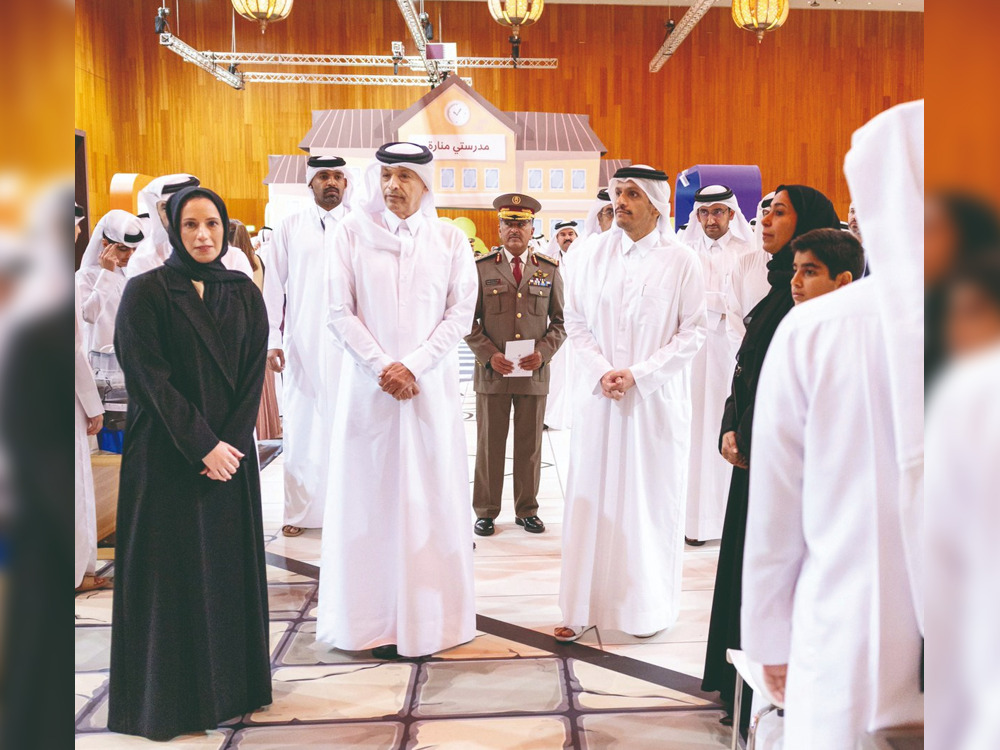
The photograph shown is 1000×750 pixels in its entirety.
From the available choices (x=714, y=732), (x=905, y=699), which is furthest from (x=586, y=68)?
(x=905, y=699)

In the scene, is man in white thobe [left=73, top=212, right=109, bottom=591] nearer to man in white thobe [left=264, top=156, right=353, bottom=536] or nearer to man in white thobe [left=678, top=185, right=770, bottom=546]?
man in white thobe [left=264, top=156, right=353, bottom=536]

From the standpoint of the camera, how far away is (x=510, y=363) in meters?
4.59

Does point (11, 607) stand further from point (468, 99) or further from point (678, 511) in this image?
point (468, 99)

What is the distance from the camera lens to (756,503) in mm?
1353

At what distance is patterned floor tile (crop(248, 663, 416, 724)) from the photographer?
2.74 metres

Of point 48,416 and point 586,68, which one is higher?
point 586,68

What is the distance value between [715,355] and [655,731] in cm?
240

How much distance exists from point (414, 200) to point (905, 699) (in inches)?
94.0

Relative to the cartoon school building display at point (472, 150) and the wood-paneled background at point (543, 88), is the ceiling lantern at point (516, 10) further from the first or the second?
the wood-paneled background at point (543, 88)

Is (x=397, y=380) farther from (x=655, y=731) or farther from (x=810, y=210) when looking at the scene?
(x=810, y=210)

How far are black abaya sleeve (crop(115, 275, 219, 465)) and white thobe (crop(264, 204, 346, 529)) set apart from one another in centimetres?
219

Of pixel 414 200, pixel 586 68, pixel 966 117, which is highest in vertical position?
pixel 586 68

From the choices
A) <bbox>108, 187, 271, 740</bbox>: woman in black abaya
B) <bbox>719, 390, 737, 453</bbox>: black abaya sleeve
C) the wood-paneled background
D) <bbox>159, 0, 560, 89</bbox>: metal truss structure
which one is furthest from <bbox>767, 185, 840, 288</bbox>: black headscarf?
the wood-paneled background

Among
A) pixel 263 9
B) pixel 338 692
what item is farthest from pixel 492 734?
pixel 263 9
